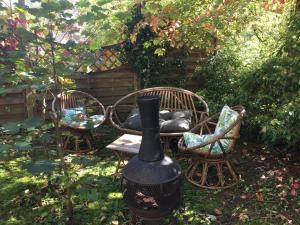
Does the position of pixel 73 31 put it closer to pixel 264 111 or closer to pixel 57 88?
pixel 57 88

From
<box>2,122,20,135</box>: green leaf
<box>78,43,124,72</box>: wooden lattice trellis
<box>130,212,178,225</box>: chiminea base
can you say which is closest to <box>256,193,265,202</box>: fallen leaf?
<box>130,212,178,225</box>: chiminea base

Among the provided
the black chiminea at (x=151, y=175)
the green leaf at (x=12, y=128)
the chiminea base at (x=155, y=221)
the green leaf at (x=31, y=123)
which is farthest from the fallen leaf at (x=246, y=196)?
the green leaf at (x=12, y=128)

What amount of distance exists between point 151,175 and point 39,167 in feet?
2.72

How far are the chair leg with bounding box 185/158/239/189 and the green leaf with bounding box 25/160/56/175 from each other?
1.66 metres

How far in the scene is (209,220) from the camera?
277 cm

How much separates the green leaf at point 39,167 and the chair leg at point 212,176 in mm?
1664

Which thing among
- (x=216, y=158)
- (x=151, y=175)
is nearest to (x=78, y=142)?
(x=216, y=158)

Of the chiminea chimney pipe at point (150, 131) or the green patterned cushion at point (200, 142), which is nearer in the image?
the chiminea chimney pipe at point (150, 131)

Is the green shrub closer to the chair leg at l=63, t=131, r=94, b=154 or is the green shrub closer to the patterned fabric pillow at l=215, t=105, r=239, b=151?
the patterned fabric pillow at l=215, t=105, r=239, b=151

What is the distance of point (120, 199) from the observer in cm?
314

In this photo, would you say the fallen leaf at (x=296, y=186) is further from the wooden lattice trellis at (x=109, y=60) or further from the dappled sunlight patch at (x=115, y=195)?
the wooden lattice trellis at (x=109, y=60)

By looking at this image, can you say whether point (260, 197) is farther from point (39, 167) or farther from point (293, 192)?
point (39, 167)

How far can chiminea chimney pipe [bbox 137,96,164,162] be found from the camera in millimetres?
2330

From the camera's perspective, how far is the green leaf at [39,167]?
7.43 ft
